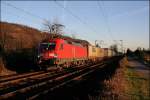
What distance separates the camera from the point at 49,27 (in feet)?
240

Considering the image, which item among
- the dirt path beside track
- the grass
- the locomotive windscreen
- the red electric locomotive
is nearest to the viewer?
the dirt path beside track

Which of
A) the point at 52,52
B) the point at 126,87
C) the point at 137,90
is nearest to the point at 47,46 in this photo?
the point at 52,52

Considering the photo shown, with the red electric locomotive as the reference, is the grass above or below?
below

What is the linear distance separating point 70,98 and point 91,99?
1.65m

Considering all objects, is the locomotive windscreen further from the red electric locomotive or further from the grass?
the grass

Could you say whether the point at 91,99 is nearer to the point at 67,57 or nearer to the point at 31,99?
the point at 31,99

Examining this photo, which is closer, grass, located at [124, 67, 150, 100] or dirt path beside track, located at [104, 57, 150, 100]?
dirt path beside track, located at [104, 57, 150, 100]

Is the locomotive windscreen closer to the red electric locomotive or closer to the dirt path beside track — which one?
the red electric locomotive

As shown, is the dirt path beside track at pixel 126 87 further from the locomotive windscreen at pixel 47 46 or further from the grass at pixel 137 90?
the locomotive windscreen at pixel 47 46

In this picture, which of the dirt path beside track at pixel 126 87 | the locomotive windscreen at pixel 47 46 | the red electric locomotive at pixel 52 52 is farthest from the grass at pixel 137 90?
the locomotive windscreen at pixel 47 46

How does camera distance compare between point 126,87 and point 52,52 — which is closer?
point 126,87

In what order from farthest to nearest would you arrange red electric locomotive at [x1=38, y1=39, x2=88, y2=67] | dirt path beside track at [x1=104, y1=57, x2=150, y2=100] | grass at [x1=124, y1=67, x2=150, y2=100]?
red electric locomotive at [x1=38, y1=39, x2=88, y2=67]
grass at [x1=124, y1=67, x2=150, y2=100]
dirt path beside track at [x1=104, y1=57, x2=150, y2=100]

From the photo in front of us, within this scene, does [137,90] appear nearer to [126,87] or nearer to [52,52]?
[126,87]

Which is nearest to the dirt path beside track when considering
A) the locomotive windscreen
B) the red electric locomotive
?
the red electric locomotive
